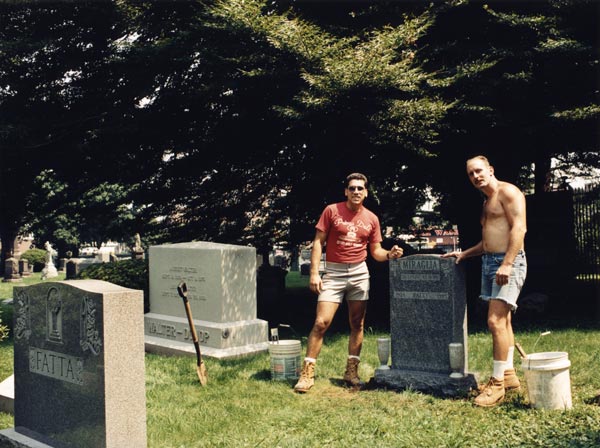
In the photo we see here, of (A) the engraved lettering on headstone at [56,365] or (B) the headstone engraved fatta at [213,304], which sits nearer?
(A) the engraved lettering on headstone at [56,365]

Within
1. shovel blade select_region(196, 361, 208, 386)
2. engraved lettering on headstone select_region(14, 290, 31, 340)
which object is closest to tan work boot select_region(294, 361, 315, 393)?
shovel blade select_region(196, 361, 208, 386)

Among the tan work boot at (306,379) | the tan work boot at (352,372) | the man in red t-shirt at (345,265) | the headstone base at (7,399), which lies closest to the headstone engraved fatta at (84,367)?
the headstone base at (7,399)

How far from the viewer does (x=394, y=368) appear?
22.5ft

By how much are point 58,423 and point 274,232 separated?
10121 millimetres

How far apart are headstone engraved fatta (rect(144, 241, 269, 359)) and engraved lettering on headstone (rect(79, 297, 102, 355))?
4338mm

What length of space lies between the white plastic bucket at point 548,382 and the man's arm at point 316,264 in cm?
213

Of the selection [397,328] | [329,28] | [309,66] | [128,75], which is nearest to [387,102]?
[309,66]

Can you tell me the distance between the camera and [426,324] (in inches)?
263

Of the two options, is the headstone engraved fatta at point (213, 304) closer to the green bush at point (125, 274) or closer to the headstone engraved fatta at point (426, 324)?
the green bush at point (125, 274)

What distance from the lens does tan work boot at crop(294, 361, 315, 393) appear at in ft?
22.1

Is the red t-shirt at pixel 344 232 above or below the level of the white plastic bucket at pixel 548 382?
above

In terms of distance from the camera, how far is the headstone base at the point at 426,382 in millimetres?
6320

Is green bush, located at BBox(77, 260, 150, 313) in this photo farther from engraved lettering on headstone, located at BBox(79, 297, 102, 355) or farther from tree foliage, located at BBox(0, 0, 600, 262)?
engraved lettering on headstone, located at BBox(79, 297, 102, 355)

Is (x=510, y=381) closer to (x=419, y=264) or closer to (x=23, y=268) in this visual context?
(x=419, y=264)
